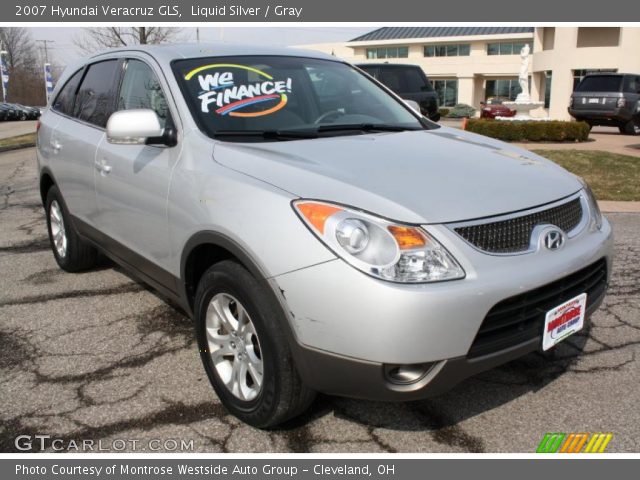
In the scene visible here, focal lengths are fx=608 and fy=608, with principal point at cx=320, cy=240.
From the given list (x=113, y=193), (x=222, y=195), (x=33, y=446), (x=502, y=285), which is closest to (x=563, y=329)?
(x=502, y=285)

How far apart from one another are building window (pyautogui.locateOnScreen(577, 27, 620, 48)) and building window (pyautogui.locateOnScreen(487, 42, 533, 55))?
19219 millimetres

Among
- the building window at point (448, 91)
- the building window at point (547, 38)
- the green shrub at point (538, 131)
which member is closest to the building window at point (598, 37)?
the building window at point (547, 38)

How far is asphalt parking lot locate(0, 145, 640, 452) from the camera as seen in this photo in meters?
2.81

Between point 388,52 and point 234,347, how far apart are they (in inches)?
2584

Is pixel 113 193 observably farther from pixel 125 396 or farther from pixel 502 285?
pixel 502 285

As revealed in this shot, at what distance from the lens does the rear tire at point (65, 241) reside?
16.1 feet

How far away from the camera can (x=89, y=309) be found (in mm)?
4441

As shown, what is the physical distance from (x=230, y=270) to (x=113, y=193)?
151 centimetres

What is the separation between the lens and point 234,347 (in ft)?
9.42

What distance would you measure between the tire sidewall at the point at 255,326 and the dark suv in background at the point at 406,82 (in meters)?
10.9

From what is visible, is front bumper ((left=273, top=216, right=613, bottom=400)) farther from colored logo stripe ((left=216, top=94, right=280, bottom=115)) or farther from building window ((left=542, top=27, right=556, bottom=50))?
building window ((left=542, top=27, right=556, bottom=50))

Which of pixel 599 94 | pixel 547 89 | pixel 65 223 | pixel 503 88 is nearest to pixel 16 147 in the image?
pixel 65 223

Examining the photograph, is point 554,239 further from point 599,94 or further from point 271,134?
point 599,94

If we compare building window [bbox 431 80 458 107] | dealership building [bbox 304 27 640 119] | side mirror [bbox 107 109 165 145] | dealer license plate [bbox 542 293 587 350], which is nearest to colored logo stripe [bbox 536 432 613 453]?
dealer license plate [bbox 542 293 587 350]
